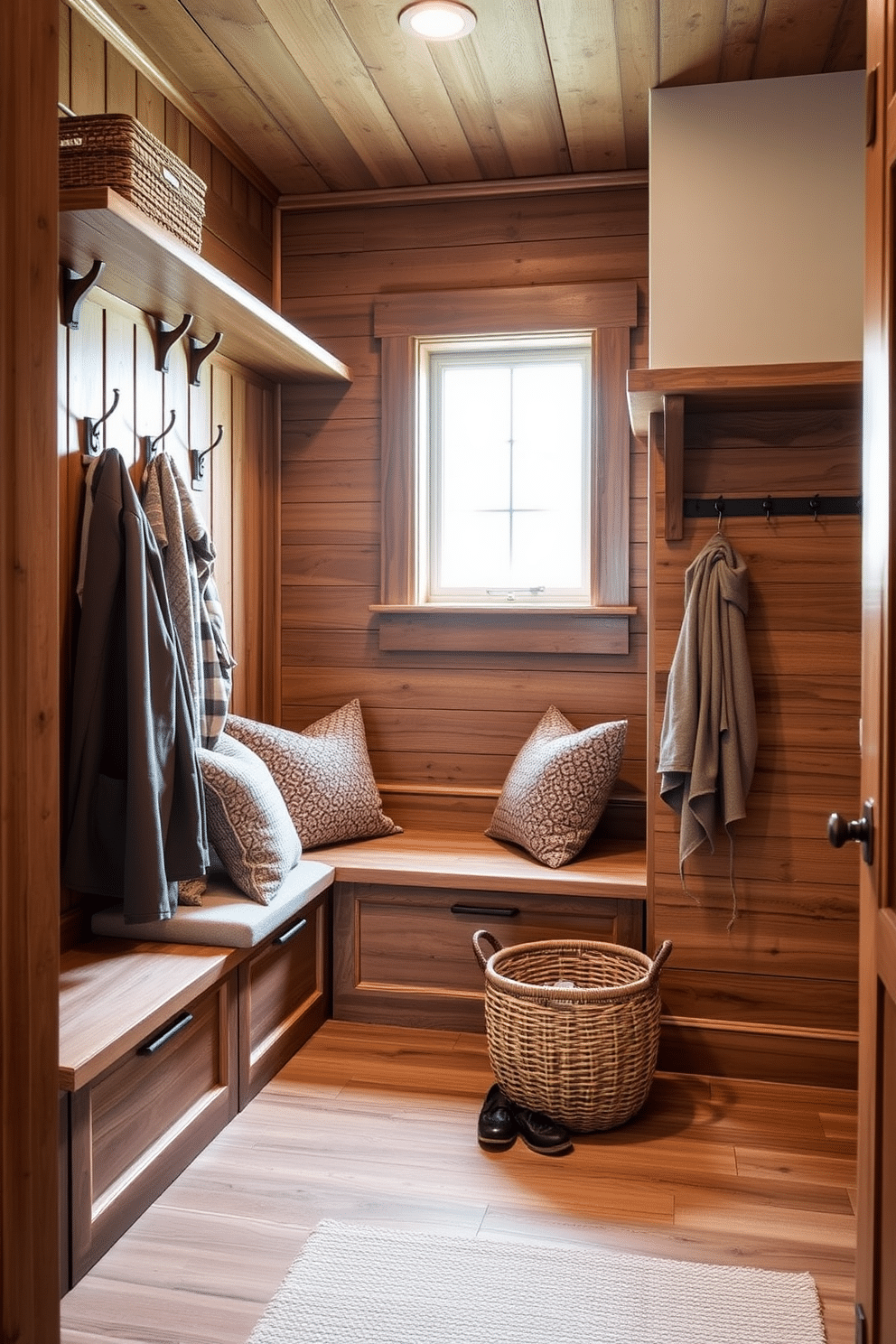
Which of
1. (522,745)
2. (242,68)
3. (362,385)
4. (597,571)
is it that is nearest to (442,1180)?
(522,745)

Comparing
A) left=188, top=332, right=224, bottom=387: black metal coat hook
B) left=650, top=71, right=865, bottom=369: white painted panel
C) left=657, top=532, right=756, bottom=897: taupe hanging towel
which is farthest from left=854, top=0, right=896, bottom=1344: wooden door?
left=188, top=332, right=224, bottom=387: black metal coat hook

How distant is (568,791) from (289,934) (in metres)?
0.89

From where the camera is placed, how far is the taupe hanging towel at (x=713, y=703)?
274 cm

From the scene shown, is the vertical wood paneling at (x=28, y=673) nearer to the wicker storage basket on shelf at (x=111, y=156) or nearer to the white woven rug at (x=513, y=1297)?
the white woven rug at (x=513, y=1297)

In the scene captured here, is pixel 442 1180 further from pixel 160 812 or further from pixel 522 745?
pixel 522 745

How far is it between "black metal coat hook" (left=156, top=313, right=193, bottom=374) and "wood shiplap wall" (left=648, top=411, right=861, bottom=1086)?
4.18 ft

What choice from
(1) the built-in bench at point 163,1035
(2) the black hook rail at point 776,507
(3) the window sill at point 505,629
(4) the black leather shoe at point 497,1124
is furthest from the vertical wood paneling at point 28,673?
(3) the window sill at point 505,629

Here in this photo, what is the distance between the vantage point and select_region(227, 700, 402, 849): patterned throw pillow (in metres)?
3.31

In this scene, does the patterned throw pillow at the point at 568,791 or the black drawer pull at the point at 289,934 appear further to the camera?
the patterned throw pillow at the point at 568,791

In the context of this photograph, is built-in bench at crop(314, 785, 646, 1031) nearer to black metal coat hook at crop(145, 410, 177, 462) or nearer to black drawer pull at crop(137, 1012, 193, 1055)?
black drawer pull at crop(137, 1012, 193, 1055)

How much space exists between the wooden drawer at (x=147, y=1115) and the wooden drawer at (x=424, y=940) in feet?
2.13

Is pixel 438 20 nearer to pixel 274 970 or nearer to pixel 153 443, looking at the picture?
pixel 153 443

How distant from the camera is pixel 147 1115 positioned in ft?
7.38

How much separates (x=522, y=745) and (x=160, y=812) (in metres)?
1.43
